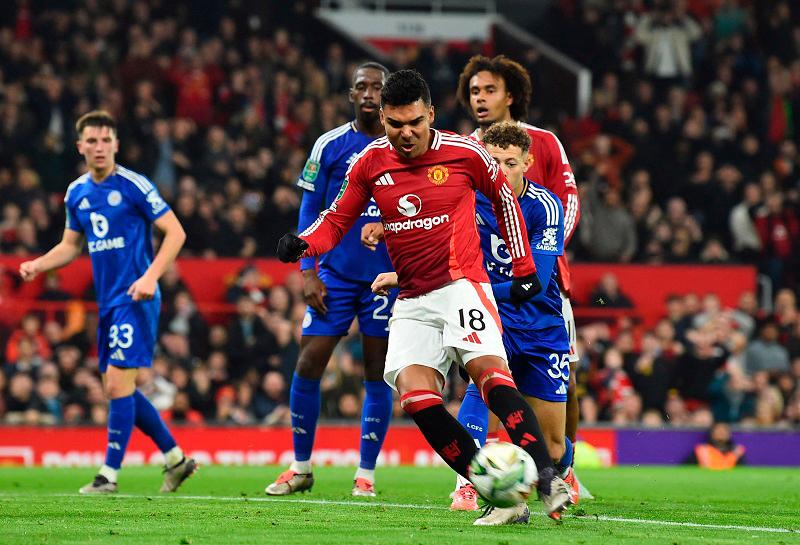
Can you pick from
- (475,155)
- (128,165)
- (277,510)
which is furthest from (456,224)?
(128,165)

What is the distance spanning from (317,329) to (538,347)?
1846 millimetres

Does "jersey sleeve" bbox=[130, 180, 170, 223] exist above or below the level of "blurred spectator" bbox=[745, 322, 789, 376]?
above

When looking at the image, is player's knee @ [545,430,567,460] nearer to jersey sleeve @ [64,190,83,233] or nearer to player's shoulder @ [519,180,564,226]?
player's shoulder @ [519,180,564,226]

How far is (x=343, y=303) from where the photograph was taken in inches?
355

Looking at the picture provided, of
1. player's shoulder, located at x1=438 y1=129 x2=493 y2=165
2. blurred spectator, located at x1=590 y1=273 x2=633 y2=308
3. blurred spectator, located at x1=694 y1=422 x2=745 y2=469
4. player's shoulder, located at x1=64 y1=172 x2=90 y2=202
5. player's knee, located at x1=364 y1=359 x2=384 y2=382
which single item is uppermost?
player's shoulder, located at x1=438 y1=129 x2=493 y2=165

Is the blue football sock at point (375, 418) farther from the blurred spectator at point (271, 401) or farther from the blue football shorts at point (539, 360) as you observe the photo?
the blurred spectator at point (271, 401)

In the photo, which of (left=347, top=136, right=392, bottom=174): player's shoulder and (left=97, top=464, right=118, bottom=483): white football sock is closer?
(left=347, top=136, right=392, bottom=174): player's shoulder

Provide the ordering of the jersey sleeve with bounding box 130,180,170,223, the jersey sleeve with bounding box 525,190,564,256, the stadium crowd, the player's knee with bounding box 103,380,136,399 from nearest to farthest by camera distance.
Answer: the jersey sleeve with bounding box 525,190,564,256
the player's knee with bounding box 103,380,136,399
the jersey sleeve with bounding box 130,180,170,223
the stadium crowd

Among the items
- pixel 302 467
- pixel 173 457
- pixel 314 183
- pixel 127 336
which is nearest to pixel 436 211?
pixel 314 183

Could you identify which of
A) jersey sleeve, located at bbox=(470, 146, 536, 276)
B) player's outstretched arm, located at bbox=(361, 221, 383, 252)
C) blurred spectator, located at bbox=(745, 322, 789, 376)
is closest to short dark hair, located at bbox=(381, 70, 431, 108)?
jersey sleeve, located at bbox=(470, 146, 536, 276)

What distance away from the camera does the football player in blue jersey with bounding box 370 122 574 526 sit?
7.55 metres

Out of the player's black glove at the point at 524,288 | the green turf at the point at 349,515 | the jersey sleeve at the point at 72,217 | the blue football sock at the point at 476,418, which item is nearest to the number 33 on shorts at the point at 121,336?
the jersey sleeve at the point at 72,217

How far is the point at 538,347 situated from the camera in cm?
770

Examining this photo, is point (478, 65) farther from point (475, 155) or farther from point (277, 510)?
point (277, 510)
